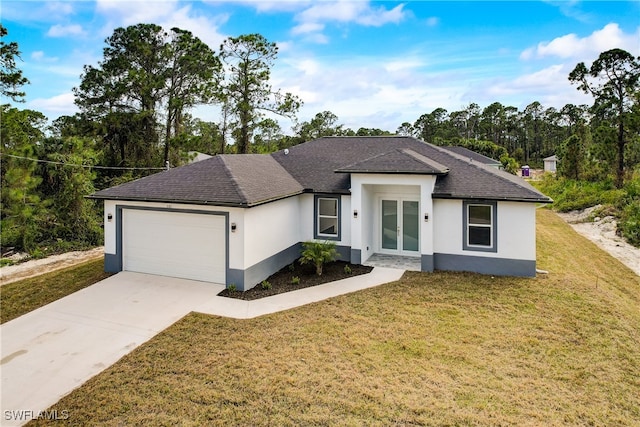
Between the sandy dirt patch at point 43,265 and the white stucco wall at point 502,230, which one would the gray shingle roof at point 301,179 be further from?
the sandy dirt patch at point 43,265

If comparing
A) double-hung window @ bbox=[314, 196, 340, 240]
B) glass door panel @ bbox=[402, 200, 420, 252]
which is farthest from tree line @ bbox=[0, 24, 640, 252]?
glass door panel @ bbox=[402, 200, 420, 252]

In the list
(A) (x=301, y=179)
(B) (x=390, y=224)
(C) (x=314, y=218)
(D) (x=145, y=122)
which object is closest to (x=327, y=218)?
(C) (x=314, y=218)

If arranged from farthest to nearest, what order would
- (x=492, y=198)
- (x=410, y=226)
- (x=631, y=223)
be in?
(x=631, y=223), (x=410, y=226), (x=492, y=198)

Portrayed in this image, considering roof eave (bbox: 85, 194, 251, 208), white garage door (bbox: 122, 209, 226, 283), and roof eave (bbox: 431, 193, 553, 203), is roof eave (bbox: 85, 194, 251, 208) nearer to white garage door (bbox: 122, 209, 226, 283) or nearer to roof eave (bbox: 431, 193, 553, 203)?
white garage door (bbox: 122, 209, 226, 283)

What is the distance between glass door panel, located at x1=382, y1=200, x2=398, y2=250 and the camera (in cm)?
1406

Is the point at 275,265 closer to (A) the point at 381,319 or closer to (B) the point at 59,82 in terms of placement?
(A) the point at 381,319

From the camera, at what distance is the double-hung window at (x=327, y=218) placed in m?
13.9

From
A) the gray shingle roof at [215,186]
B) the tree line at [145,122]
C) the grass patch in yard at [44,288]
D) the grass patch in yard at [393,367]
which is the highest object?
the tree line at [145,122]

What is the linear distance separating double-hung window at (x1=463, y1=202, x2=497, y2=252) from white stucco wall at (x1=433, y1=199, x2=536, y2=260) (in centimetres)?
13

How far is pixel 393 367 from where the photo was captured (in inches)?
257

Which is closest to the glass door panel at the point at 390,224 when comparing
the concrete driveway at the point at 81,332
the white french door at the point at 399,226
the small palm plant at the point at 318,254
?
the white french door at the point at 399,226

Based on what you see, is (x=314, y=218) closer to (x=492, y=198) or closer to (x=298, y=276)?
(x=298, y=276)

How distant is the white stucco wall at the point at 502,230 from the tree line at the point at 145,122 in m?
16.2

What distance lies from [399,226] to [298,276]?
4.59 metres
